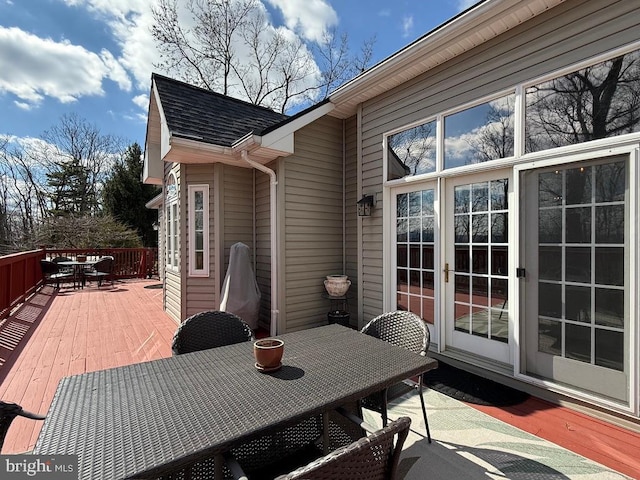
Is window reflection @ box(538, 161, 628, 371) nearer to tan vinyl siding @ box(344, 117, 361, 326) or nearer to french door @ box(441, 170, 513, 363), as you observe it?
french door @ box(441, 170, 513, 363)

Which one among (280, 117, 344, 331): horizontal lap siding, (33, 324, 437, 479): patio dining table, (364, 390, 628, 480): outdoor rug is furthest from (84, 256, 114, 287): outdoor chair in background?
(364, 390, 628, 480): outdoor rug

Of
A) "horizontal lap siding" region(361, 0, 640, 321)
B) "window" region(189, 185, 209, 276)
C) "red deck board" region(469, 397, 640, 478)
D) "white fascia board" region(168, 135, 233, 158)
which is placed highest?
"horizontal lap siding" region(361, 0, 640, 321)

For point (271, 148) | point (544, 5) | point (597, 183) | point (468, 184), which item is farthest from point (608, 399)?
point (271, 148)

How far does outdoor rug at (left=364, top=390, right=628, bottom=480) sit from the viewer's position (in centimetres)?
190

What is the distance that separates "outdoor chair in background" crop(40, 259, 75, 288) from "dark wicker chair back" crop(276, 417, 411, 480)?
10398 millimetres

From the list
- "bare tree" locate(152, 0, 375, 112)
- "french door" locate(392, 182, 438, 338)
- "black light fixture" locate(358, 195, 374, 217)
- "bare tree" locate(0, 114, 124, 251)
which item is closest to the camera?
"french door" locate(392, 182, 438, 338)

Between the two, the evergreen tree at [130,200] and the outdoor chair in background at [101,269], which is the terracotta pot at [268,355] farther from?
the evergreen tree at [130,200]

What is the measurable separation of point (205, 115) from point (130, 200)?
12.7 metres

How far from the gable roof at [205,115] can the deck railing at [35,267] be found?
3.85m

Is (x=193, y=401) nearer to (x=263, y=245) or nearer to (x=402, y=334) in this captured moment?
(x=402, y=334)

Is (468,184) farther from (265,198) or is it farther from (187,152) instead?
(187,152)

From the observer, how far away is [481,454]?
2084 mm

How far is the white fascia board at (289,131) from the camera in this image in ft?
13.9

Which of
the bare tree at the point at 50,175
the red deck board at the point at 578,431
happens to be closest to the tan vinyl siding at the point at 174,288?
the red deck board at the point at 578,431
